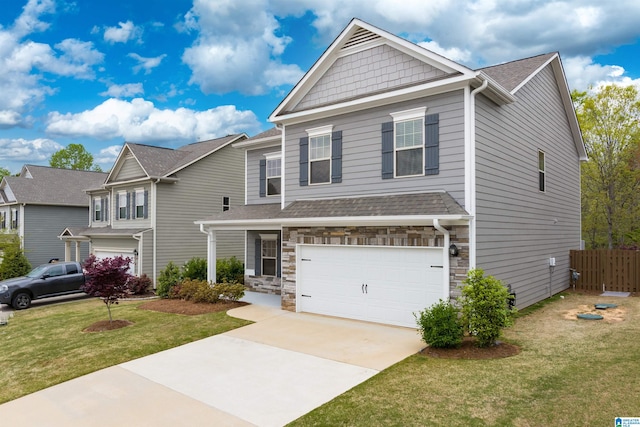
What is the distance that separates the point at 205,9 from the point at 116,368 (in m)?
13.7

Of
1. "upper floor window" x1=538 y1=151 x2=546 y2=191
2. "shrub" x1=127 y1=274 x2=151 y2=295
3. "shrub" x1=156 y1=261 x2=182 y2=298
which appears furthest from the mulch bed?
"shrub" x1=127 y1=274 x2=151 y2=295

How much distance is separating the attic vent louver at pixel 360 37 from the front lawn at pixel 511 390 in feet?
27.8

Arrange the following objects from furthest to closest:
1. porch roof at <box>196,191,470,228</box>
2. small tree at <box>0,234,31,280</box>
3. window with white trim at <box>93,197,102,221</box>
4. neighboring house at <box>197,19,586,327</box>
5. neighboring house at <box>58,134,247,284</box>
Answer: window with white trim at <box>93,197,102,221</box>, small tree at <box>0,234,31,280</box>, neighboring house at <box>58,134,247,284</box>, neighboring house at <box>197,19,586,327</box>, porch roof at <box>196,191,470,228</box>

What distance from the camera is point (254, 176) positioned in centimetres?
1695

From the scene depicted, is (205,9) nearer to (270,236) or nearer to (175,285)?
(270,236)

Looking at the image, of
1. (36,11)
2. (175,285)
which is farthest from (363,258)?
(36,11)

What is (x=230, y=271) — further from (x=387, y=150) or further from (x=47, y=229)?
Answer: (x=47, y=229)

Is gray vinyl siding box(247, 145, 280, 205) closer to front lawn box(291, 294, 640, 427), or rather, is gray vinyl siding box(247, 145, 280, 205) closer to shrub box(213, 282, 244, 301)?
shrub box(213, 282, 244, 301)

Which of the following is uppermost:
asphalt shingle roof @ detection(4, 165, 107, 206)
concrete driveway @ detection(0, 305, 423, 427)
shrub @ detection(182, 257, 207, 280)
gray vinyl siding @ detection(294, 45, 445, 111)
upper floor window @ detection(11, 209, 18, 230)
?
gray vinyl siding @ detection(294, 45, 445, 111)

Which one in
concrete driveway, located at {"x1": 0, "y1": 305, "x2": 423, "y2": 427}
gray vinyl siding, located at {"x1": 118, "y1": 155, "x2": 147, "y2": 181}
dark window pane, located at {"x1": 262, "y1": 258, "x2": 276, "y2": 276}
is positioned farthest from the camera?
gray vinyl siding, located at {"x1": 118, "y1": 155, "x2": 147, "y2": 181}

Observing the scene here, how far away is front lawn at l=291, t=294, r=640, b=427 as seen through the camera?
5125 mm

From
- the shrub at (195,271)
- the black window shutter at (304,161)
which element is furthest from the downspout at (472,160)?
the shrub at (195,271)

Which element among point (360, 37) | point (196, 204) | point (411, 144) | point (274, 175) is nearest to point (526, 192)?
point (411, 144)

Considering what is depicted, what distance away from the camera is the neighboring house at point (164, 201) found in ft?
65.0
